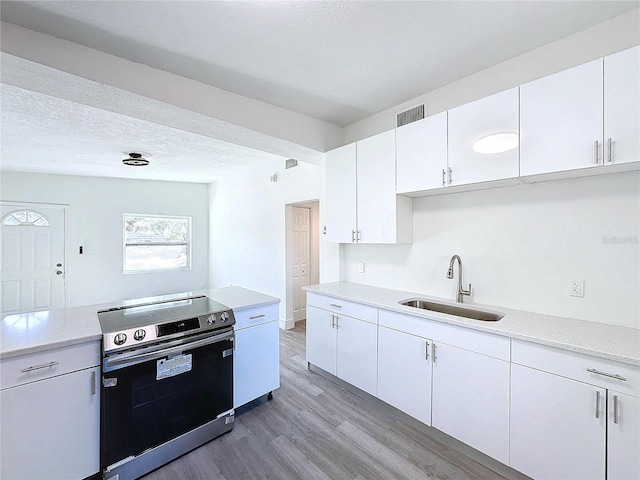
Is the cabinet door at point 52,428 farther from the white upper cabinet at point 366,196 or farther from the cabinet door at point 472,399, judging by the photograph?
the white upper cabinet at point 366,196

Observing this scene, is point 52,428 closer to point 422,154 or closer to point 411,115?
point 422,154

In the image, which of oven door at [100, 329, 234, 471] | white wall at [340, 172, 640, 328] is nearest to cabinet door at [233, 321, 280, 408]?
oven door at [100, 329, 234, 471]

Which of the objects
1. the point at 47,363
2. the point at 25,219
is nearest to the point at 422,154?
the point at 47,363

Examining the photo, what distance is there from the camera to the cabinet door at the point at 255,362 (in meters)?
2.29

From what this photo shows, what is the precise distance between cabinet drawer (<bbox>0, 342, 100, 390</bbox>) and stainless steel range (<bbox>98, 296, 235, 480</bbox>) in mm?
91

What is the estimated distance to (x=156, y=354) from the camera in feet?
5.87

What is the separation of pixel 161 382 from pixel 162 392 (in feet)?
0.23

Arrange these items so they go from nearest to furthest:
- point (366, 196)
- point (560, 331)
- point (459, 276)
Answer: point (560, 331), point (459, 276), point (366, 196)

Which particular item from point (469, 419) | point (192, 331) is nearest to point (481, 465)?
point (469, 419)

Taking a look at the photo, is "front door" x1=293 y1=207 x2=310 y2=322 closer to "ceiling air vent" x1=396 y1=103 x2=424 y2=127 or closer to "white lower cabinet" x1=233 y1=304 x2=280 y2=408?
"white lower cabinet" x1=233 y1=304 x2=280 y2=408

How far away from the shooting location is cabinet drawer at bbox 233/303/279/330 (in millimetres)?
2287

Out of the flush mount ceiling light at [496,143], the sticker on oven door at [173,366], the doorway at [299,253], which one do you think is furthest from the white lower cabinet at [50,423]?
the doorway at [299,253]

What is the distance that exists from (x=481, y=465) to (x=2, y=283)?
22.9 feet

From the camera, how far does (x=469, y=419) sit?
1861 millimetres
